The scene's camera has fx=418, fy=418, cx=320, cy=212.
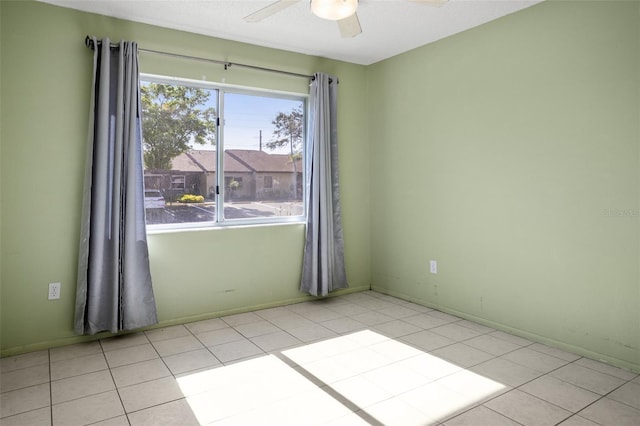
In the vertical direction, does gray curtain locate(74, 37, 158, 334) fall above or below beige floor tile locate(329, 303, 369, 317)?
above

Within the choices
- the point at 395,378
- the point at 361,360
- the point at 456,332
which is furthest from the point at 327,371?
the point at 456,332

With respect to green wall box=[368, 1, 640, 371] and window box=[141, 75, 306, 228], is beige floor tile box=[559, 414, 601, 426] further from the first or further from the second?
window box=[141, 75, 306, 228]

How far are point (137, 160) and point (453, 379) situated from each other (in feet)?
8.47

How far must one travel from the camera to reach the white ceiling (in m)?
2.86

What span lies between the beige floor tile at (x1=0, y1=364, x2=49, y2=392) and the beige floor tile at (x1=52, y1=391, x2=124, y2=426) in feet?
1.28

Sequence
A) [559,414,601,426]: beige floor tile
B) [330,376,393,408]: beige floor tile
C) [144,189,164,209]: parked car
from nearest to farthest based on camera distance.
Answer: [559,414,601,426]: beige floor tile < [330,376,393,408]: beige floor tile < [144,189,164,209]: parked car

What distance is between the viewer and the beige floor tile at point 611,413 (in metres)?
1.96

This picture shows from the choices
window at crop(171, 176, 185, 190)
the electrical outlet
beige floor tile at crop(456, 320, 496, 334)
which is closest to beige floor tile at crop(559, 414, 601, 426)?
beige floor tile at crop(456, 320, 496, 334)

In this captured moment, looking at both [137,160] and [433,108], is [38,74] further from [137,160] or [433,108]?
[433,108]

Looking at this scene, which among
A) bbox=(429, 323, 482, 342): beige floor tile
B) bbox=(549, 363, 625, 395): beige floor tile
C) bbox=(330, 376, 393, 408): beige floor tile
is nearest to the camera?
bbox=(330, 376, 393, 408): beige floor tile

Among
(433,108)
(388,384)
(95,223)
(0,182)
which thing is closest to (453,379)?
(388,384)

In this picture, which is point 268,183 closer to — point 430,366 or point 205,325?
point 205,325

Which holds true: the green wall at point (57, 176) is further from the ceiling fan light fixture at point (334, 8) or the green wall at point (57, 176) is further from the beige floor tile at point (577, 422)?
the beige floor tile at point (577, 422)

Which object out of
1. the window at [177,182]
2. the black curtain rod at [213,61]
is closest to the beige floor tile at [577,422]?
the window at [177,182]
